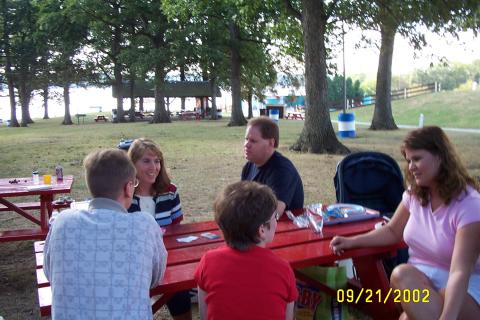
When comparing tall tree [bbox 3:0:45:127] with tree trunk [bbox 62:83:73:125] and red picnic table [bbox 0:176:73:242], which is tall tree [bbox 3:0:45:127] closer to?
tree trunk [bbox 62:83:73:125]

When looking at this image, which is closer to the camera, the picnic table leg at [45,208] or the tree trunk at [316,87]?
the picnic table leg at [45,208]

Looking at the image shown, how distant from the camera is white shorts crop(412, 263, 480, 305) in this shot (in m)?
2.37

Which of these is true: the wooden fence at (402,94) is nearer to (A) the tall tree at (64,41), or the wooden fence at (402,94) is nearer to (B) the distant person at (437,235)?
(A) the tall tree at (64,41)

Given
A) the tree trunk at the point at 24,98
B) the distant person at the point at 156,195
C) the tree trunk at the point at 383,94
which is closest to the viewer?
the distant person at the point at 156,195

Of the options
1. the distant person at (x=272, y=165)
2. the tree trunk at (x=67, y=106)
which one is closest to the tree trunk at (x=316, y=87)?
the distant person at (x=272, y=165)

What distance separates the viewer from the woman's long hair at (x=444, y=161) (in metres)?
2.44

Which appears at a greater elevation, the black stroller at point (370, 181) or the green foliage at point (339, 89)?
the green foliage at point (339, 89)

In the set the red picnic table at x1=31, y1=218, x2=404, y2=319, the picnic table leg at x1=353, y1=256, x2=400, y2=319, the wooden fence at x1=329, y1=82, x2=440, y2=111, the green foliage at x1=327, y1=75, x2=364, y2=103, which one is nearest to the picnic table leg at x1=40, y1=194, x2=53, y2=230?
the red picnic table at x1=31, y1=218, x2=404, y2=319

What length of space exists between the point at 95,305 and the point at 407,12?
12008mm

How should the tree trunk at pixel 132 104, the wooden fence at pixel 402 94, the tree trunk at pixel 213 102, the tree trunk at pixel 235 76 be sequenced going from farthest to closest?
the wooden fence at pixel 402 94, the tree trunk at pixel 213 102, the tree trunk at pixel 132 104, the tree trunk at pixel 235 76

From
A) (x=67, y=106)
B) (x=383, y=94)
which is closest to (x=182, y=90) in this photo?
(x=67, y=106)

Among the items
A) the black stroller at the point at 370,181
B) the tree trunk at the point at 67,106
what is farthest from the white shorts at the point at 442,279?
the tree trunk at the point at 67,106

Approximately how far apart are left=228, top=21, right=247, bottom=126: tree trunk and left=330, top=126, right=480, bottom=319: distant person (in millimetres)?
27054

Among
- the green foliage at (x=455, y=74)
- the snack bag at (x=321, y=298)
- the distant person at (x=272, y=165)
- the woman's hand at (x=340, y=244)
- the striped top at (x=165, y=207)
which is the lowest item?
the snack bag at (x=321, y=298)
